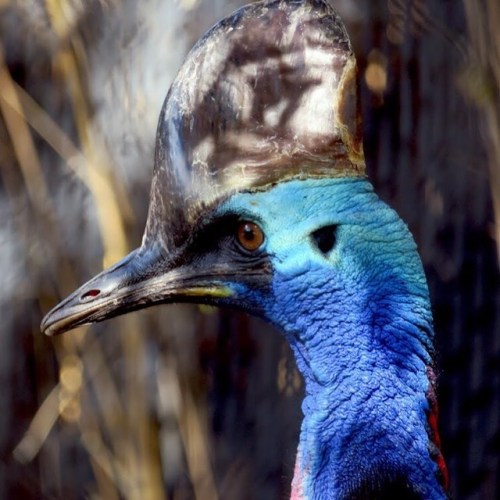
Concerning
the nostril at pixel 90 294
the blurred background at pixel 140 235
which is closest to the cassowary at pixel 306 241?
the nostril at pixel 90 294

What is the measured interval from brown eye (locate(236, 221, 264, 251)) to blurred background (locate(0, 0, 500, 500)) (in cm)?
73

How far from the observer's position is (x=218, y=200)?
1.37 m

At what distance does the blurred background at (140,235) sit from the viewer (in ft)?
7.48

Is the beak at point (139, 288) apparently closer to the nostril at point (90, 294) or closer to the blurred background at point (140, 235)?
the nostril at point (90, 294)

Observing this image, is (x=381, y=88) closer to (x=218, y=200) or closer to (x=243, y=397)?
(x=243, y=397)

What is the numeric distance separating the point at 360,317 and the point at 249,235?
169 mm

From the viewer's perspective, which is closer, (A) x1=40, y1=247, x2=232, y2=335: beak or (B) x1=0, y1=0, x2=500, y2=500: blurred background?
(A) x1=40, y1=247, x2=232, y2=335: beak

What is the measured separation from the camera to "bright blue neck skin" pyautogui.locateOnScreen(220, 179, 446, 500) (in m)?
1.37

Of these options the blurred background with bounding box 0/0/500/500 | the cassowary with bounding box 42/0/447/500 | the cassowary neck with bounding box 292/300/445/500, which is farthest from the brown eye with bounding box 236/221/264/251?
the blurred background with bounding box 0/0/500/500

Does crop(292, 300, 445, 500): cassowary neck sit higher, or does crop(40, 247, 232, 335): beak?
crop(40, 247, 232, 335): beak

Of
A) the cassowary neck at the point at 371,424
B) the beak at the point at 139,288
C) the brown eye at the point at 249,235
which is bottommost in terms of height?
the cassowary neck at the point at 371,424

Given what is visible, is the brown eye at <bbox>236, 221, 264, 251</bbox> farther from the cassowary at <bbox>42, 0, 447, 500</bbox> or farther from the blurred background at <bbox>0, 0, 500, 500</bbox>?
the blurred background at <bbox>0, 0, 500, 500</bbox>

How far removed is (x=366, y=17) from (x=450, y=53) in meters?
0.21

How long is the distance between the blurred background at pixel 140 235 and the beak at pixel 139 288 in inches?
26.5
